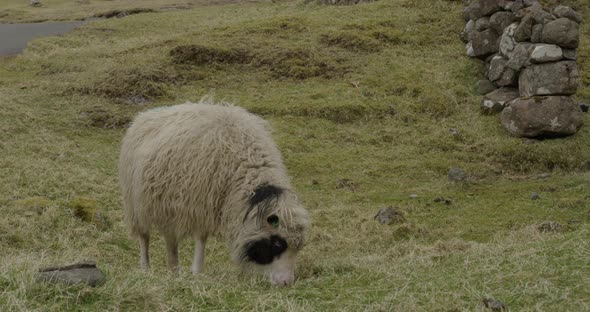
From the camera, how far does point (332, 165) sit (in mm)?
18766

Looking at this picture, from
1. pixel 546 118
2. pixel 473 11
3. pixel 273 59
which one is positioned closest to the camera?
pixel 546 118

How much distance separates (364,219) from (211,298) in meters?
7.65

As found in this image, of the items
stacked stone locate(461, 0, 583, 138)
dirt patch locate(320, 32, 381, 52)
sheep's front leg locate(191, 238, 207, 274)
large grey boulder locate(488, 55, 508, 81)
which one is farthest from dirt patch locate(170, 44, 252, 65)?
sheep's front leg locate(191, 238, 207, 274)

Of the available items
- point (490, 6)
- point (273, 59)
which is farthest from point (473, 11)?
point (273, 59)

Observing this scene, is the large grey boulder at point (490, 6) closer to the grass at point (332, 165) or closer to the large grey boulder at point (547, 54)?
the grass at point (332, 165)

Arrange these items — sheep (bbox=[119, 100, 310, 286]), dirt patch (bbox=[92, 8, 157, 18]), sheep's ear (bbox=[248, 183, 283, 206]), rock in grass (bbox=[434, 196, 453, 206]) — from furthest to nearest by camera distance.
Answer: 1. dirt patch (bbox=[92, 8, 157, 18])
2. rock in grass (bbox=[434, 196, 453, 206])
3. sheep's ear (bbox=[248, 183, 283, 206])
4. sheep (bbox=[119, 100, 310, 286])

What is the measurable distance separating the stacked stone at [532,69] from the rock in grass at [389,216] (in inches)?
302

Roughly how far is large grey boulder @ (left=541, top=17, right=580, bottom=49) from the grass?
2997 millimetres

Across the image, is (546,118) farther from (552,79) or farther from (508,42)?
(508,42)

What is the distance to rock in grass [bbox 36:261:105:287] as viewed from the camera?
264 inches

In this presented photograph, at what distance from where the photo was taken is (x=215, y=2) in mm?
59031

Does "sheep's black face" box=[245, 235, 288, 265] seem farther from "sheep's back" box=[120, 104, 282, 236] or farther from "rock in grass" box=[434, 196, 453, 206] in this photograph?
"rock in grass" box=[434, 196, 453, 206]

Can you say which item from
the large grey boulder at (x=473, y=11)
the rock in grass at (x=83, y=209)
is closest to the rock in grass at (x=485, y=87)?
the large grey boulder at (x=473, y=11)

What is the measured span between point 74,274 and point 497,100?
18.2 metres
